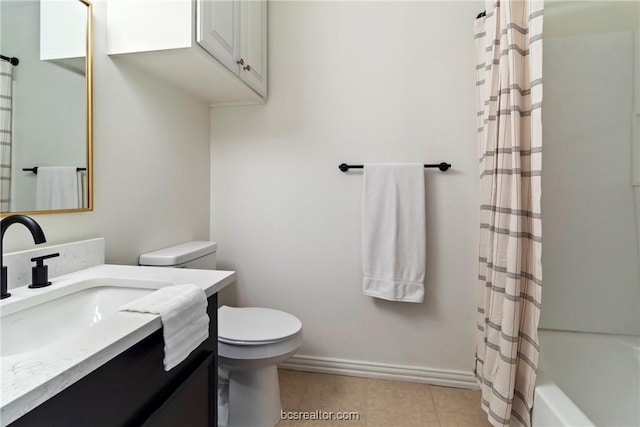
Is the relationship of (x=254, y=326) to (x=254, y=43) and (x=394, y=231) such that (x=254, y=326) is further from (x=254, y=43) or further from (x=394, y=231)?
(x=254, y=43)

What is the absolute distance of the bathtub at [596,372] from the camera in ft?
4.09

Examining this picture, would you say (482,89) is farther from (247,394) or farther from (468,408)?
(247,394)

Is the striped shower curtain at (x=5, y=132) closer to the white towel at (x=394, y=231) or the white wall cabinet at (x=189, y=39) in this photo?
the white wall cabinet at (x=189, y=39)

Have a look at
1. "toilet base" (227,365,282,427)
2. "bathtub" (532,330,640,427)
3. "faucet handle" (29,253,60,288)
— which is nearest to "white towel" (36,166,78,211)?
"faucet handle" (29,253,60,288)

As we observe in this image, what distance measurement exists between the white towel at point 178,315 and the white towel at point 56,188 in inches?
22.6

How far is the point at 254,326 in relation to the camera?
1409mm

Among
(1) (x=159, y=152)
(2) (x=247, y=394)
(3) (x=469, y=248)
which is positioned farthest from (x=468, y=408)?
(1) (x=159, y=152)

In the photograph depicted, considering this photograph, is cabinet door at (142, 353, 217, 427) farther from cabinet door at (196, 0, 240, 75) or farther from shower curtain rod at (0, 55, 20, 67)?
cabinet door at (196, 0, 240, 75)

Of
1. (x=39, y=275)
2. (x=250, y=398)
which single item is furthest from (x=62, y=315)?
(x=250, y=398)

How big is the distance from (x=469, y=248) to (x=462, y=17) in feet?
4.06

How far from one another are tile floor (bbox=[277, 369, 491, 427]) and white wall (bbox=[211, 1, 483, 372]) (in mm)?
135

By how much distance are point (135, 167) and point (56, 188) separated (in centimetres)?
35

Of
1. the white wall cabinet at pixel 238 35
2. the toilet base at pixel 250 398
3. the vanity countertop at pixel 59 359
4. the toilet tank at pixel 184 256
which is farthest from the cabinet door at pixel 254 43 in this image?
the toilet base at pixel 250 398

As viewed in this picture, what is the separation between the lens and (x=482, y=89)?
1.51m
